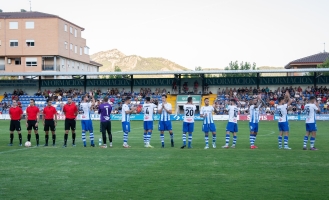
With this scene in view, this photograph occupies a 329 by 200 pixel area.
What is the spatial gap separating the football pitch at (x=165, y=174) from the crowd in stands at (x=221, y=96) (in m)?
31.2

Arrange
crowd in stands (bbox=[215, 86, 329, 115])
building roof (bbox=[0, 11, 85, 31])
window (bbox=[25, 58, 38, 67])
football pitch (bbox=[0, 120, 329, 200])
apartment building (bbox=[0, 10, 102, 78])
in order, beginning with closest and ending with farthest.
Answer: football pitch (bbox=[0, 120, 329, 200]), crowd in stands (bbox=[215, 86, 329, 115]), apartment building (bbox=[0, 10, 102, 78]), building roof (bbox=[0, 11, 85, 31]), window (bbox=[25, 58, 38, 67])

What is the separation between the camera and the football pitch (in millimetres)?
9406

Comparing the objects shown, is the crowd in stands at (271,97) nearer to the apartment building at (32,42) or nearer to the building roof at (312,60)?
the apartment building at (32,42)

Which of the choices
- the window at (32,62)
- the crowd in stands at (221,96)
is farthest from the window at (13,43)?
the crowd in stands at (221,96)

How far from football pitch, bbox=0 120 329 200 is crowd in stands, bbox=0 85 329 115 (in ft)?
102

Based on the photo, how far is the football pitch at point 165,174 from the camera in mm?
9406

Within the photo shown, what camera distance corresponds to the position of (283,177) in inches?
439

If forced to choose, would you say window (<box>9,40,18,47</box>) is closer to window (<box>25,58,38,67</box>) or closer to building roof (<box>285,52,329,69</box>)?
window (<box>25,58,38,67</box>)

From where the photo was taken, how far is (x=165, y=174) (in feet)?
38.4

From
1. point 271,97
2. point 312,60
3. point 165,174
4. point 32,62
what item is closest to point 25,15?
point 32,62

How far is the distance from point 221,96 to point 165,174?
43.5 m

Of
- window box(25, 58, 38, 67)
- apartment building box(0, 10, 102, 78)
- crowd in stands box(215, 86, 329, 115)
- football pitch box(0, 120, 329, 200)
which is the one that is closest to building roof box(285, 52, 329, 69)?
crowd in stands box(215, 86, 329, 115)

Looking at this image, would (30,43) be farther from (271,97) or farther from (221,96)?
(271,97)

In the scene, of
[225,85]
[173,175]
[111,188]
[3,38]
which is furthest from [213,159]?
[3,38]
